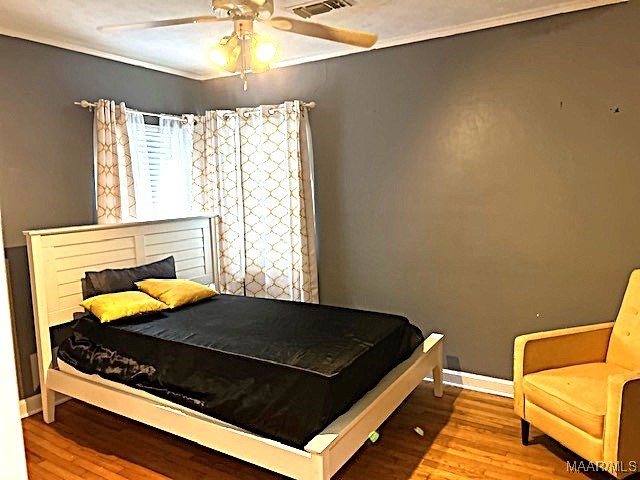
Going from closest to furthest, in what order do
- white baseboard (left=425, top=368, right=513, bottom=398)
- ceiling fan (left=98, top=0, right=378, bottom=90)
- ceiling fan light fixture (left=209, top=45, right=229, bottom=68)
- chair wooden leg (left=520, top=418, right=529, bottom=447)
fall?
ceiling fan (left=98, top=0, right=378, bottom=90) < ceiling fan light fixture (left=209, top=45, right=229, bottom=68) < chair wooden leg (left=520, top=418, right=529, bottom=447) < white baseboard (left=425, top=368, right=513, bottom=398)

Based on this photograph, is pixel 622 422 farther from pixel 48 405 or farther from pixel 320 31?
pixel 48 405

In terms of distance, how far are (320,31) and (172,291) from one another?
2.03 meters

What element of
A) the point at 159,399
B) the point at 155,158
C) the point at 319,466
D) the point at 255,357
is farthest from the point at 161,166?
the point at 319,466

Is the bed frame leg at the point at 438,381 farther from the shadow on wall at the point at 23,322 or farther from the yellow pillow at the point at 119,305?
the shadow on wall at the point at 23,322

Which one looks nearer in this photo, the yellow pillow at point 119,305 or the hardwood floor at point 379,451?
the hardwood floor at point 379,451

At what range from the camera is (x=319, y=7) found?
290cm

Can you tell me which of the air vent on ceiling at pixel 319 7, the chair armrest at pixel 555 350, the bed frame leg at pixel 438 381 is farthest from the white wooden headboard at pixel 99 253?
the chair armrest at pixel 555 350

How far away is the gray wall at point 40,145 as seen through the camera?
3281 mm

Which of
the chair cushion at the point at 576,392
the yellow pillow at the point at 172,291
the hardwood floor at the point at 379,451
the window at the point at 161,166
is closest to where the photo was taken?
the chair cushion at the point at 576,392

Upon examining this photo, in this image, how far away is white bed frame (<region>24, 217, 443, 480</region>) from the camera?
2.31 m

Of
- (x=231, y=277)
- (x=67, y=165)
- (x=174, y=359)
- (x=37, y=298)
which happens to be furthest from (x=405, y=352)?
(x=67, y=165)

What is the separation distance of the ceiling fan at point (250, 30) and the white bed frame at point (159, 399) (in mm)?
1655

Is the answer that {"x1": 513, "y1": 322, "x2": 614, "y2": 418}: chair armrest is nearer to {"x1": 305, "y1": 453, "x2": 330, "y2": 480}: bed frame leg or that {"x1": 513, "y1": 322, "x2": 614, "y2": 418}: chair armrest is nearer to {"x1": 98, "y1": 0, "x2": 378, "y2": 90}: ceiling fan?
{"x1": 305, "y1": 453, "x2": 330, "y2": 480}: bed frame leg

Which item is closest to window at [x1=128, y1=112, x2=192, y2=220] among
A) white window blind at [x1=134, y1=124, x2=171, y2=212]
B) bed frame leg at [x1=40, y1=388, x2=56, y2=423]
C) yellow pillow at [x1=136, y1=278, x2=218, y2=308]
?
white window blind at [x1=134, y1=124, x2=171, y2=212]
